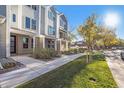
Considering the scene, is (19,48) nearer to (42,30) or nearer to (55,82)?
(42,30)

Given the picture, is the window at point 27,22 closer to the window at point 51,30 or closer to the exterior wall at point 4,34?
the exterior wall at point 4,34

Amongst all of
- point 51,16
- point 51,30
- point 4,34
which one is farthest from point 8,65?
point 51,16

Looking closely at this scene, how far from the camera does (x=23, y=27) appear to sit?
64.5 ft

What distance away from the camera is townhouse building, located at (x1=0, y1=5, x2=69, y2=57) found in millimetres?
14179

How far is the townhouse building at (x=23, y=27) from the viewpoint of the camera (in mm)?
14179

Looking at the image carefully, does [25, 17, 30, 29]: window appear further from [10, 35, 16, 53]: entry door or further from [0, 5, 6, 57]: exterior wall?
[0, 5, 6, 57]: exterior wall

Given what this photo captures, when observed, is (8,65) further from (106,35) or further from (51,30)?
(106,35)

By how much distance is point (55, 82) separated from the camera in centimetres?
813

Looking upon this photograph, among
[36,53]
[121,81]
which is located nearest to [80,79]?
[121,81]

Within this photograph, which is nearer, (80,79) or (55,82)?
(55,82)

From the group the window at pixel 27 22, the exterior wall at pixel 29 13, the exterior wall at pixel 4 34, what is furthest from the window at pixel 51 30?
the exterior wall at pixel 4 34

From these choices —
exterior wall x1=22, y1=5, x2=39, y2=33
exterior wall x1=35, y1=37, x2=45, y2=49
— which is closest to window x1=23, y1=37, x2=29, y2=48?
exterior wall x1=35, y1=37, x2=45, y2=49

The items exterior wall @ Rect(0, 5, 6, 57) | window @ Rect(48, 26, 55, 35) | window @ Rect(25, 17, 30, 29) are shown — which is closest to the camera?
exterior wall @ Rect(0, 5, 6, 57)
